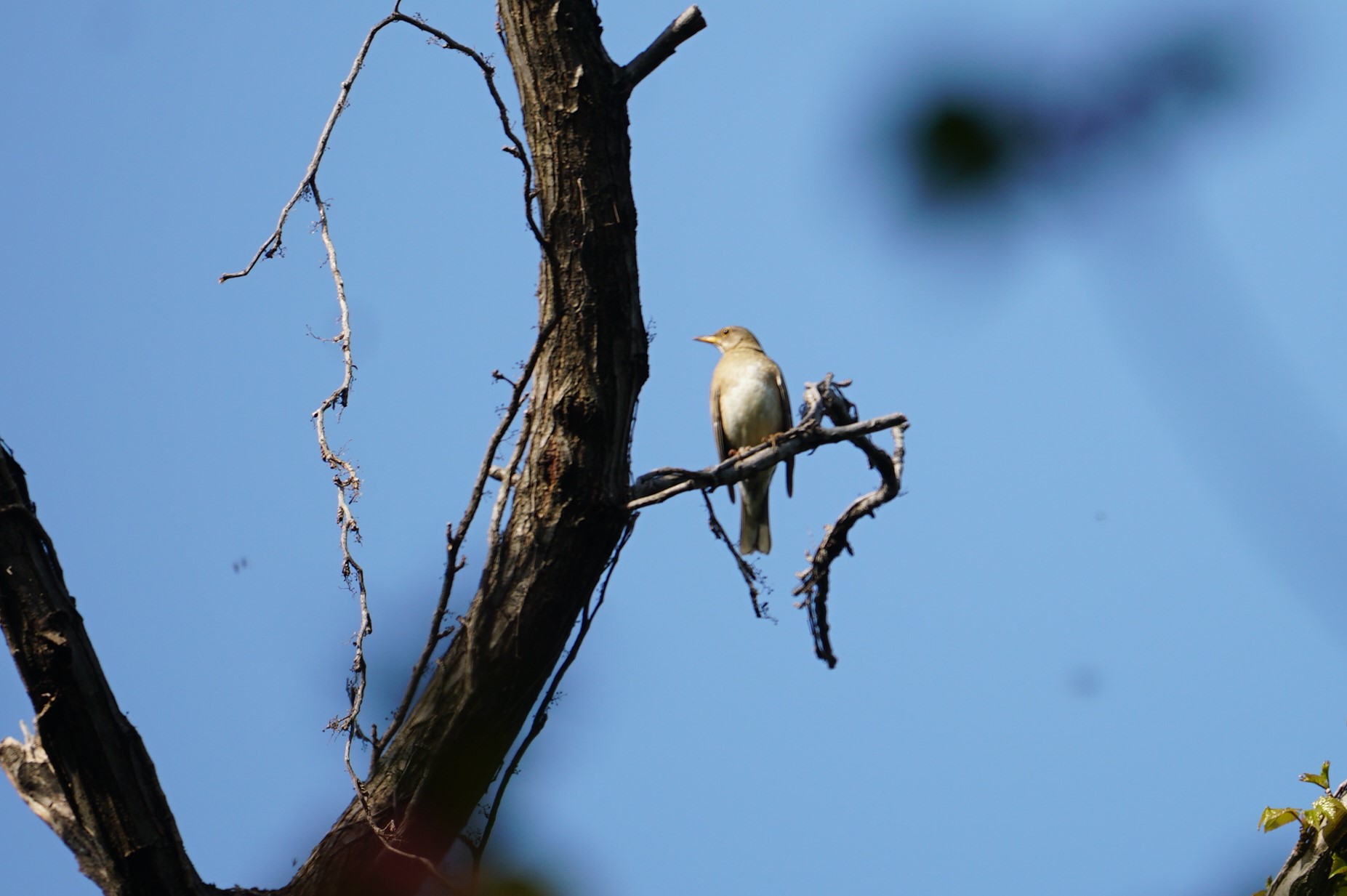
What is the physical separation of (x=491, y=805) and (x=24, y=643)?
1.33 meters

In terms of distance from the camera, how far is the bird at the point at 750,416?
7.10 meters

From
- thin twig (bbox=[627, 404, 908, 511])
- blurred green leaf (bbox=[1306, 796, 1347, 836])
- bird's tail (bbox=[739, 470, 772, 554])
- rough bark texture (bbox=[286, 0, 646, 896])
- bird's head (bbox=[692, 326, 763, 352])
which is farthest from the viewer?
bird's head (bbox=[692, 326, 763, 352])

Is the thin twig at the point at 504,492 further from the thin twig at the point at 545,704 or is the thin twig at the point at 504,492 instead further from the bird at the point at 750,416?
the bird at the point at 750,416

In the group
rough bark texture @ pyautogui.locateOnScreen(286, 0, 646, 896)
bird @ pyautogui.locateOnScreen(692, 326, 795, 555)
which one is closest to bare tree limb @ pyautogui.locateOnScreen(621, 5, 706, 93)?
rough bark texture @ pyautogui.locateOnScreen(286, 0, 646, 896)

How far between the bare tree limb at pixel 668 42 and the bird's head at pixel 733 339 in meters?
4.37

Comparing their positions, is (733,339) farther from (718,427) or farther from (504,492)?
(504,492)

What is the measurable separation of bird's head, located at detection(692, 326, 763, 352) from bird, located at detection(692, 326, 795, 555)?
355mm

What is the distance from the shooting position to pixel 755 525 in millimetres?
7141

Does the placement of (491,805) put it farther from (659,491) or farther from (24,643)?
(24,643)

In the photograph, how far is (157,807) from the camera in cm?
309

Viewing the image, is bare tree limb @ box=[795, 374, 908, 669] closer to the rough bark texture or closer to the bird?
the rough bark texture

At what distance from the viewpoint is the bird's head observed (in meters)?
8.19

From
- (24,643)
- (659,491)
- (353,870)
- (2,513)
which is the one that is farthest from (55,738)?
(659,491)

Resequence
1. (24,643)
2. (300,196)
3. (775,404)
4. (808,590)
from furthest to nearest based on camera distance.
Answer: (775,404), (808,590), (300,196), (24,643)
